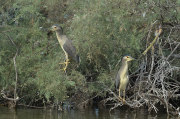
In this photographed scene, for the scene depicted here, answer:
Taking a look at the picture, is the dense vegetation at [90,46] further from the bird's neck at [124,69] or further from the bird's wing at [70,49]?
the bird's neck at [124,69]

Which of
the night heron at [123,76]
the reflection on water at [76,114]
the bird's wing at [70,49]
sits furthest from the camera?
the bird's wing at [70,49]

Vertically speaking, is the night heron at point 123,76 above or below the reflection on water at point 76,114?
above

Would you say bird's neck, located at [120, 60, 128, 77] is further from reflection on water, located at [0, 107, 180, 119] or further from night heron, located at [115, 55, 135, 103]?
reflection on water, located at [0, 107, 180, 119]

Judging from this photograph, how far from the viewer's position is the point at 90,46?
7.09m

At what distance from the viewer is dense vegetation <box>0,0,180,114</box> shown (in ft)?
23.2

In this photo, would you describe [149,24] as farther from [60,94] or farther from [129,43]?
[60,94]

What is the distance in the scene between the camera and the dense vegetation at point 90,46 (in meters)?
7.06

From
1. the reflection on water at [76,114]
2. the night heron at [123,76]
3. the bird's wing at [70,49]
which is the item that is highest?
the bird's wing at [70,49]

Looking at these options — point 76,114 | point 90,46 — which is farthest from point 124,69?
point 76,114

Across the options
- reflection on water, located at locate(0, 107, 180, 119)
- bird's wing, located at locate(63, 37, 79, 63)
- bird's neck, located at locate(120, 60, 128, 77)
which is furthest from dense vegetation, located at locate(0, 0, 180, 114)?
bird's neck, located at locate(120, 60, 128, 77)

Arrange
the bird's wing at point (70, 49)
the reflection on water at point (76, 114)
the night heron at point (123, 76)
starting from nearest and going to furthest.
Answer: the reflection on water at point (76, 114)
the night heron at point (123, 76)
the bird's wing at point (70, 49)

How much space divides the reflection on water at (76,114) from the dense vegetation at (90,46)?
0.40m

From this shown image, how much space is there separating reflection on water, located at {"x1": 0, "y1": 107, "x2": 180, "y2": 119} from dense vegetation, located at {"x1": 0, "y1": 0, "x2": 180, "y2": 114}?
0.40 m

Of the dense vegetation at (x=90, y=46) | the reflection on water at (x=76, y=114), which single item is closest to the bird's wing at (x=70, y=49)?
the dense vegetation at (x=90, y=46)
